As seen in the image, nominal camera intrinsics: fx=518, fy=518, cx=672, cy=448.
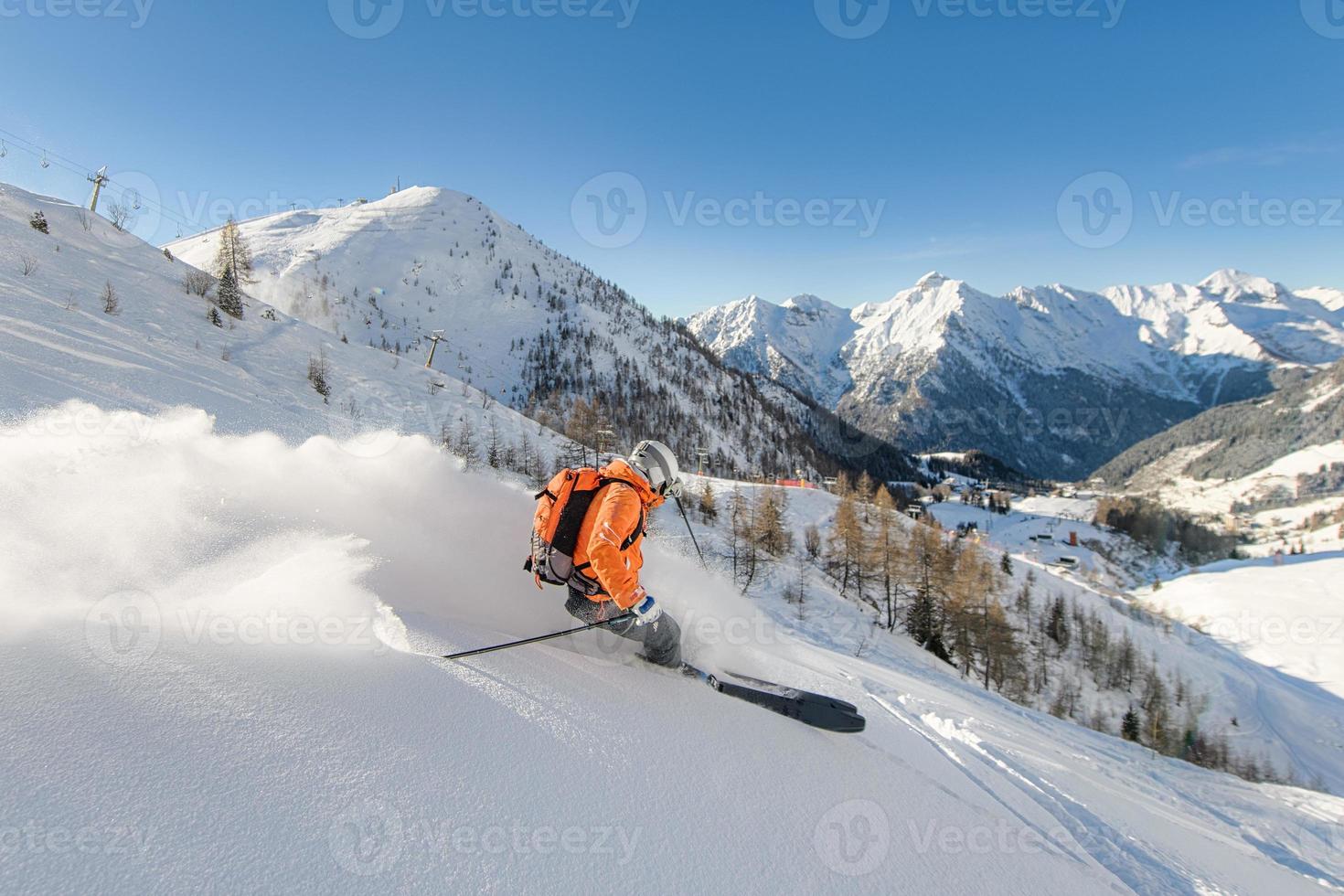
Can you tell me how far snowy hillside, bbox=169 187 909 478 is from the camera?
347ft

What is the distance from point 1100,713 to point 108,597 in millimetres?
60816

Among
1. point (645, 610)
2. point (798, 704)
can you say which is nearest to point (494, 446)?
point (645, 610)

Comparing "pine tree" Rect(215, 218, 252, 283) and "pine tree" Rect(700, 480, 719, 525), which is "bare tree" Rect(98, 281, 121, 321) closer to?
"pine tree" Rect(215, 218, 252, 283)

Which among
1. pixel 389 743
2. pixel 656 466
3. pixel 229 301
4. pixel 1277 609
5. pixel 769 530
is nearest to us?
pixel 389 743

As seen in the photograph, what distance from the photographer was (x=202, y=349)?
48.6 feet

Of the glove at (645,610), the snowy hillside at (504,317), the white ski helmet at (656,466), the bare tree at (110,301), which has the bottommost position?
the glove at (645,610)

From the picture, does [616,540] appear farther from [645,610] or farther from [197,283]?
[197,283]

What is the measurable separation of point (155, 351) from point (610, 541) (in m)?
14.1

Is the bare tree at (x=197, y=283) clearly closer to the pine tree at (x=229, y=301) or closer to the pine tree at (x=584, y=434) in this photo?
the pine tree at (x=229, y=301)

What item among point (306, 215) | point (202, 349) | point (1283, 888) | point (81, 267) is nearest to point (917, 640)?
point (1283, 888)

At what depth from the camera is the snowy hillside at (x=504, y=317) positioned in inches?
4163

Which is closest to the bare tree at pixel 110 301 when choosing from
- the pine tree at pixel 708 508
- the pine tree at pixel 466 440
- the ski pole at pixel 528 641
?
the pine tree at pixel 466 440

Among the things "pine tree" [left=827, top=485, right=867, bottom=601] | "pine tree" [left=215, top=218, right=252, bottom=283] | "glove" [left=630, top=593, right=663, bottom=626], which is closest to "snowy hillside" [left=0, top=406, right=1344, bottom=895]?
"glove" [left=630, top=593, right=663, bottom=626]

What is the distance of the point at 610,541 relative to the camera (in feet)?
15.7
